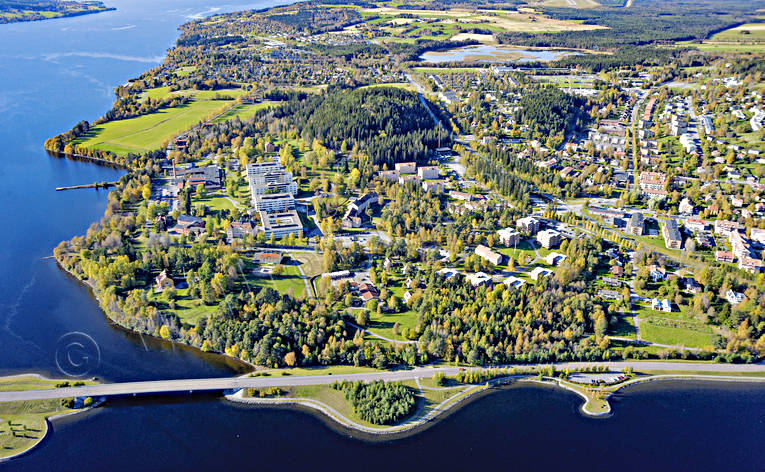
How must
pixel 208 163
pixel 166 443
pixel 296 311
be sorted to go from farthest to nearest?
pixel 208 163, pixel 296 311, pixel 166 443

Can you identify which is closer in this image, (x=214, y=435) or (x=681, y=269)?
(x=214, y=435)

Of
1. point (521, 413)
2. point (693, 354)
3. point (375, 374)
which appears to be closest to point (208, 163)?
point (375, 374)

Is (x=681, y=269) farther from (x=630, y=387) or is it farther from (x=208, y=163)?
(x=208, y=163)

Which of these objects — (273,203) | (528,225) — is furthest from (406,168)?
(528,225)

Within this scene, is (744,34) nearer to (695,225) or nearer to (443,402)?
(695,225)

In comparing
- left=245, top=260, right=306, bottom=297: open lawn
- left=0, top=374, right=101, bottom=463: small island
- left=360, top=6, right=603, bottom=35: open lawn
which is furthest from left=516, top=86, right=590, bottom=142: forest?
left=360, top=6, right=603, bottom=35: open lawn

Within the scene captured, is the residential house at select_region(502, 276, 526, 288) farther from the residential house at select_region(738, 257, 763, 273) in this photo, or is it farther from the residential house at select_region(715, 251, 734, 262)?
the residential house at select_region(738, 257, 763, 273)

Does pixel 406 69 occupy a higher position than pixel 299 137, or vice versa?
pixel 406 69
